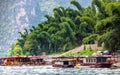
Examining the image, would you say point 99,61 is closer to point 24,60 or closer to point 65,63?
point 65,63

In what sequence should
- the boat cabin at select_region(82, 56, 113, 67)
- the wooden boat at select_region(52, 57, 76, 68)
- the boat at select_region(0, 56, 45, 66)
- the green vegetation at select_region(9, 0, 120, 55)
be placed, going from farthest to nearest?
the boat at select_region(0, 56, 45, 66) → the wooden boat at select_region(52, 57, 76, 68) → the green vegetation at select_region(9, 0, 120, 55) → the boat cabin at select_region(82, 56, 113, 67)

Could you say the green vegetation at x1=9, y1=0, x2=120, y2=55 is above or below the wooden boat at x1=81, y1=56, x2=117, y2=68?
above

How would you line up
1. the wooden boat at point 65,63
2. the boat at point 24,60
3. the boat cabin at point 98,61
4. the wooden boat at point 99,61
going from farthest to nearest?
the boat at point 24,60 → the wooden boat at point 65,63 → the boat cabin at point 98,61 → the wooden boat at point 99,61

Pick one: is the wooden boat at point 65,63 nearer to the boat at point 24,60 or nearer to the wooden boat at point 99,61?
the wooden boat at point 99,61

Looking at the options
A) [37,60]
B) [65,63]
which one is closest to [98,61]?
[65,63]

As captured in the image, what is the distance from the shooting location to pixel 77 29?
12131 centimetres

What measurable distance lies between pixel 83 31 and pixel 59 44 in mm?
16680

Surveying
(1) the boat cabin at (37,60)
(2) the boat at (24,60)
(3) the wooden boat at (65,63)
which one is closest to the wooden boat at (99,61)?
(3) the wooden boat at (65,63)

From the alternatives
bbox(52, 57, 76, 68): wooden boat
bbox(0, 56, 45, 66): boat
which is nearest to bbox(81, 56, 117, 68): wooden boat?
bbox(52, 57, 76, 68): wooden boat

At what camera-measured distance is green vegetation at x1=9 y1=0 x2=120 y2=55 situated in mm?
82062

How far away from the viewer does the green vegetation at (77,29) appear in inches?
3231

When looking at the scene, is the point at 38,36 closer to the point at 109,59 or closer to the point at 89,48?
the point at 89,48

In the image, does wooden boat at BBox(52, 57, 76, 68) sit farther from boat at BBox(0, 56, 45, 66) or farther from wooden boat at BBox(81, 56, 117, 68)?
boat at BBox(0, 56, 45, 66)

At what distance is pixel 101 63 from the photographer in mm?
80812
